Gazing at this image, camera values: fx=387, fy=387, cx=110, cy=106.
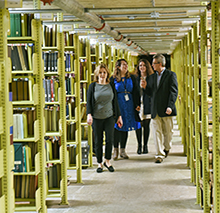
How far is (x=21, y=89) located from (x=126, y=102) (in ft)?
11.3

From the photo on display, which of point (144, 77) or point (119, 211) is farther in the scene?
point (144, 77)

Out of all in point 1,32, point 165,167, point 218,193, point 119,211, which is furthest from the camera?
point 165,167

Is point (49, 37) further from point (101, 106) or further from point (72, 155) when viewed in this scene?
point (72, 155)

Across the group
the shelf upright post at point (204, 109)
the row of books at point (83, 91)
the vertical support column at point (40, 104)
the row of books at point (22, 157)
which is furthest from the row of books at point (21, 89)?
the row of books at point (83, 91)

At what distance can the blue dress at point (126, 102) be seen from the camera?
7.09 m

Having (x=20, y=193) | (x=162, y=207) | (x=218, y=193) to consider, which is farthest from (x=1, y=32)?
(x=162, y=207)

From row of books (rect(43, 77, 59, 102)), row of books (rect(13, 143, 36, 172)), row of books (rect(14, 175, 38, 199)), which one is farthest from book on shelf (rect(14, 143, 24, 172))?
row of books (rect(43, 77, 59, 102))

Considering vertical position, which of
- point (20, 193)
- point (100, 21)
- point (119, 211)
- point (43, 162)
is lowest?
point (119, 211)

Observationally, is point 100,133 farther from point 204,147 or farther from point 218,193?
point 218,193

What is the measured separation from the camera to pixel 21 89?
3883 mm

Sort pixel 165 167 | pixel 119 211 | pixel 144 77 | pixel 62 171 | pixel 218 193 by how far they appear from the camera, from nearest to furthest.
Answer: pixel 218 193 < pixel 119 211 < pixel 62 171 < pixel 165 167 < pixel 144 77

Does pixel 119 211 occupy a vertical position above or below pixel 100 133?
below

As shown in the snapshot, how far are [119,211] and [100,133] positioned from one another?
181cm

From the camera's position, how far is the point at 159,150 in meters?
6.95
